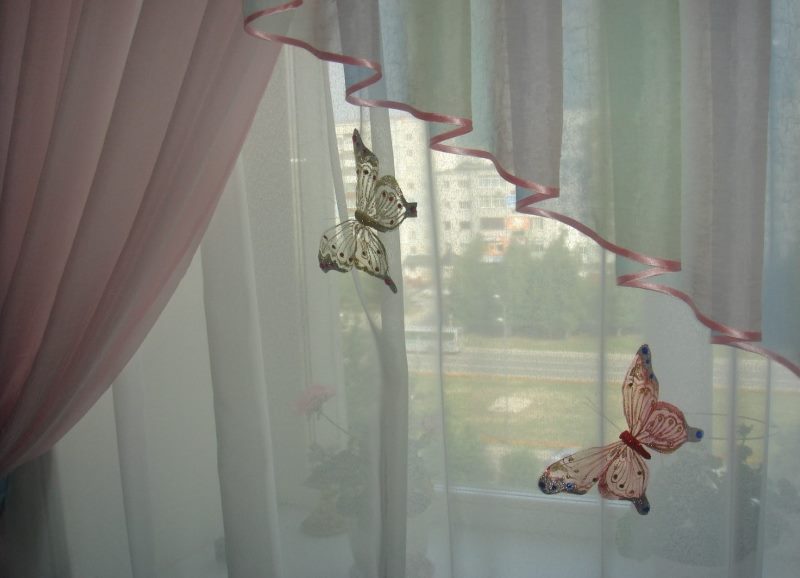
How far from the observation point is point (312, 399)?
1.02m

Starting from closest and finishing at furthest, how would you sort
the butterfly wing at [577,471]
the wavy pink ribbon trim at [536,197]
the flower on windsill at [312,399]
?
the wavy pink ribbon trim at [536,197] < the butterfly wing at [577,471] < the flower on windsill at [312,399]


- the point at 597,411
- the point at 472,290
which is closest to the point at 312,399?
the point at 472,290

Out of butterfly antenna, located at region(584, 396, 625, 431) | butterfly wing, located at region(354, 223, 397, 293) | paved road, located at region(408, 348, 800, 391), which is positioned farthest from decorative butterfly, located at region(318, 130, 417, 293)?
butterfly antenna, located at region(584, 396, 625, 431)


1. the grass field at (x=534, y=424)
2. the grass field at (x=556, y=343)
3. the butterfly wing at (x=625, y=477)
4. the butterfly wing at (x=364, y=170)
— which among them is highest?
the butterfly wing at (x=364, y=170)

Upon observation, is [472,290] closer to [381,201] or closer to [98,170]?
[381,201]

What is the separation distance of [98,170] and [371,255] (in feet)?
1.38

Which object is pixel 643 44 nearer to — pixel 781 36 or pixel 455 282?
pixel 781 36

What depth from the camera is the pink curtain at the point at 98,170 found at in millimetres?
951

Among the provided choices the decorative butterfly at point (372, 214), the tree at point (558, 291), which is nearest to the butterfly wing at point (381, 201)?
the decorative butterfly at point (372, 214)

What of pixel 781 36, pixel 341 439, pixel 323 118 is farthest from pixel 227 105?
pixel 781 36

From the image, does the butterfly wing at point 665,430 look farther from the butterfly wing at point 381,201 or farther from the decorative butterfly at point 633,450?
the butterfly wing at point 381,201

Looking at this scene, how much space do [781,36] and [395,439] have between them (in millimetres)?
666

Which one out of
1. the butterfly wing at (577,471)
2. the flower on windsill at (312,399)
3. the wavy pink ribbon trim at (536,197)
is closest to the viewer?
the wavy pink ribbon trim at (536,197)

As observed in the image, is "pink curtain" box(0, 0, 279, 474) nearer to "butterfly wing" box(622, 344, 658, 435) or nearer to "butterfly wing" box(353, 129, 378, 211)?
"butterfly wing" box(353, 129, 378, 211)
